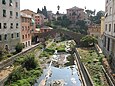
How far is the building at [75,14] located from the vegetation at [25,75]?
8777 cm

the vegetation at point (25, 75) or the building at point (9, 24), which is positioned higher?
the building at point (9, 24)

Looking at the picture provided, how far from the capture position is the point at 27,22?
5806 cm

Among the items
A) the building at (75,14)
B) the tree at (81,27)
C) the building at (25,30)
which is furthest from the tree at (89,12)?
the building at (25,30)

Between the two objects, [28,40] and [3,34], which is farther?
[28,40]

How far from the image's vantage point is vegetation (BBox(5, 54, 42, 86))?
24.6 meters

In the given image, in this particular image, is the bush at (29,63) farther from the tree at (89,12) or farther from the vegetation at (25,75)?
the tree at (89,12)

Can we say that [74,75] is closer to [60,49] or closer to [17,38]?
[17,38]

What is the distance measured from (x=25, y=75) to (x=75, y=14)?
319ft

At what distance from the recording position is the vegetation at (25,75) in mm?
24641

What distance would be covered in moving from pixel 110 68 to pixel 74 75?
210 inches

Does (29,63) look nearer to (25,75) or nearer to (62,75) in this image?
(25,75)

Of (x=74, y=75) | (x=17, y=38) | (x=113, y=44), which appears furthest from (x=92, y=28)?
(x=74, y=75)

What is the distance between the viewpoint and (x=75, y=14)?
12206cm

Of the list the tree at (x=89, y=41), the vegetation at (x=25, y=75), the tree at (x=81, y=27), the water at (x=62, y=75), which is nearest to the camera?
the vegetation at (x=25, y=75)
